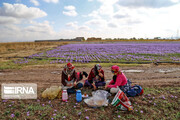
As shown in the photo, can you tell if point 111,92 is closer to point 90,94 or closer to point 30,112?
point 90,94

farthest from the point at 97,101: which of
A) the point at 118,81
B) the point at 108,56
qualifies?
the point at 108,56

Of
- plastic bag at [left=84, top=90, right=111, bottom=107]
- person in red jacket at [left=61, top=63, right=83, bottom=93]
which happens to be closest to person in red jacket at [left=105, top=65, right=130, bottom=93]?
plastic bag at [left=84, top=90, right=111, bottom=107]

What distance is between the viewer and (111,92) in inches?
214

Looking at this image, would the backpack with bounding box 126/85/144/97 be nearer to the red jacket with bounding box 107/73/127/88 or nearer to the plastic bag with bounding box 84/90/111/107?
the red jacket with bounding box 107/73/127/88

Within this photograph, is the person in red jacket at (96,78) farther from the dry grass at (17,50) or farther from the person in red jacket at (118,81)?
the dry grass at (17,50)

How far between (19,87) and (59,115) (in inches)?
139

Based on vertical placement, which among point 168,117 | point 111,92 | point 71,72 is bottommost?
point 168,117

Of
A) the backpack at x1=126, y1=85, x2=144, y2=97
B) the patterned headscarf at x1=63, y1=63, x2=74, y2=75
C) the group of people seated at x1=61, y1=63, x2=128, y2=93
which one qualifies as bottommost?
the backpack at x1=126, y1=85, x2=144, y2=97

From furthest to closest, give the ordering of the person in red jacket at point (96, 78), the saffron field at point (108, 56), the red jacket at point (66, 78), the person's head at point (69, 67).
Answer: the saffron field at point (108, 56) < the person in red jacket at point (96, 78) < the red jacket at point (66, 78) < the person's head at point (69, 67)

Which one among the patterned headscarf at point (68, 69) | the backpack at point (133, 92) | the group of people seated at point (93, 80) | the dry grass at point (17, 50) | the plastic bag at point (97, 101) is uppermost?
the dry grass at point (17, 50)

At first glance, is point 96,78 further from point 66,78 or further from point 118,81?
point 66,78

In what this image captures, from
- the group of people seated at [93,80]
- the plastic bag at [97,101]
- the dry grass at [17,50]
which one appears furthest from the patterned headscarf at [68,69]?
the dry grass at [17,50]

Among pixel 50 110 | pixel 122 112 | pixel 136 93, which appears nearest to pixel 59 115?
pixel 50 110

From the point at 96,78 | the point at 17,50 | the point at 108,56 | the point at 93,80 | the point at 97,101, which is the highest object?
the point at 17,50
